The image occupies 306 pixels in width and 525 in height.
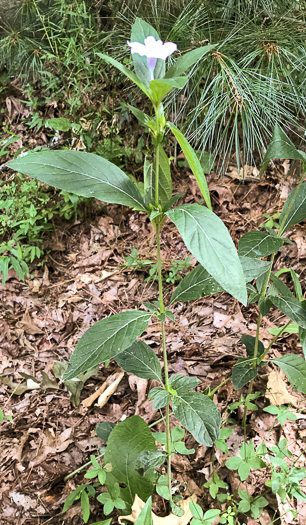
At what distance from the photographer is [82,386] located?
5.65 ft

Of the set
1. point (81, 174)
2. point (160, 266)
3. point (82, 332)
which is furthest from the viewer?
point (82, 332)

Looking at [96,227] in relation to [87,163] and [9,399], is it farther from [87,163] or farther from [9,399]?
[87,163]

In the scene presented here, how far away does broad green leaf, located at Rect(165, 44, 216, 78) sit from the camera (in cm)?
67

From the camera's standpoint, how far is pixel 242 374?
3.93 feet

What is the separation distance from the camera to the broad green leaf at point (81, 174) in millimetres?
745

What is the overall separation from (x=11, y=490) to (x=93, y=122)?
2.11 meters

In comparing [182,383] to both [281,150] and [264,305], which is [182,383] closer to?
[264,305]

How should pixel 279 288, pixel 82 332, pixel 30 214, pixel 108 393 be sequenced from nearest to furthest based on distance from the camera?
pixel 279 288 → pixel 108 393 → pixel 82 332 → pixel 30 214

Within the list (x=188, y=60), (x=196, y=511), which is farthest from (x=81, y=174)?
(x=196, y=511)

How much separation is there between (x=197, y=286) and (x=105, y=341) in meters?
0.27

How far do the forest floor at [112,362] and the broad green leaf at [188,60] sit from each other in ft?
3.90

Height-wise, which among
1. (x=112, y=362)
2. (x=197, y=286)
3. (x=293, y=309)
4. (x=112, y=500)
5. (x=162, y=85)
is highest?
(x=162, y=85)

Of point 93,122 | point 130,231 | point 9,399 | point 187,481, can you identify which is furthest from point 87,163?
point 93,122

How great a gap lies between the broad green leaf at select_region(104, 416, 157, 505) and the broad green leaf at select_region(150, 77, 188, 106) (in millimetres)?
902
